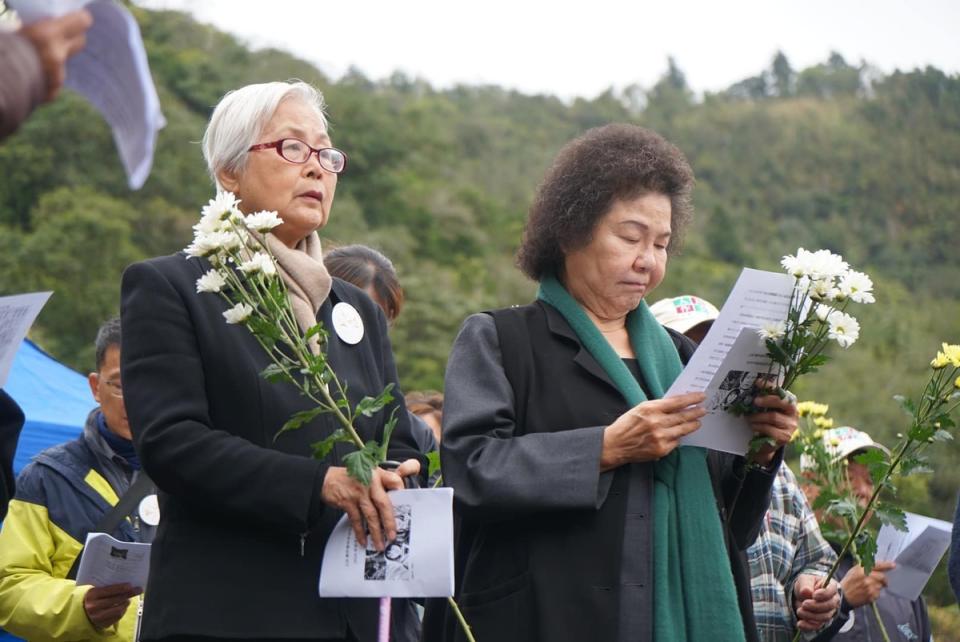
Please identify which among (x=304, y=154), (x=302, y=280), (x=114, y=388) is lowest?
(x=114, y=388)

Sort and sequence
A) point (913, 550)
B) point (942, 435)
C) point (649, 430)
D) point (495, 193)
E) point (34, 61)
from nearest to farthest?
point (34, 61) < point (649, 430) < point (942, 435) < point (913, 550) < point (495, 193)

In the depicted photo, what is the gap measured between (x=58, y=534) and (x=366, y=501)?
187 cm

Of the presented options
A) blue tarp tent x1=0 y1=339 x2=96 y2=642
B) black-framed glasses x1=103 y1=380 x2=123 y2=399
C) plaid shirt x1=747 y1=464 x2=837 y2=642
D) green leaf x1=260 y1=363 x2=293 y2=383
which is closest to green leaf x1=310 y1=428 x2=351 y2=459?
green leaf x1=260 y1=363 x2=293 y2=383

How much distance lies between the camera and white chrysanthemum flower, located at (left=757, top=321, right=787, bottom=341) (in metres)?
3.15

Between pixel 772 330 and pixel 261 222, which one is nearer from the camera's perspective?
pixel 261 222

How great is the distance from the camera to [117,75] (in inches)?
70.6

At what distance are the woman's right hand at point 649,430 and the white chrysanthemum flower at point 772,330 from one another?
23 cm

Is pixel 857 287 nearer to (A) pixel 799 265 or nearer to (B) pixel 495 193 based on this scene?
(A) pixel 799 265

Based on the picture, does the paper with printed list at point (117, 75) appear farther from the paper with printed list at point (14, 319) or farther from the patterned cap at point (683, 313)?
the patterned cap at point (683, 313)

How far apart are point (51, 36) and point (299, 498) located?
4.45ft

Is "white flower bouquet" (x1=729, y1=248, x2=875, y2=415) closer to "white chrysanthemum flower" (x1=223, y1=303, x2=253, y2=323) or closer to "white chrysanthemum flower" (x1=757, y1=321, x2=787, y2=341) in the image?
"white chrysanthemum flower" (x1=757, y1=321, x2=787, y2=341)

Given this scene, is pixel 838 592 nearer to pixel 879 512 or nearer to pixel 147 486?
pixel 879 512

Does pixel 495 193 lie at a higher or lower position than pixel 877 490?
higher

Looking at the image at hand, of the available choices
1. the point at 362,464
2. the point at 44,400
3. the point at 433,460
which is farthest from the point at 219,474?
the point at 44,400
